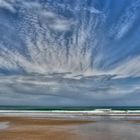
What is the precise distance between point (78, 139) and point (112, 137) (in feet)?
4.90

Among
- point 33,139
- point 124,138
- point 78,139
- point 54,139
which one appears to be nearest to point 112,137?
point 124,138

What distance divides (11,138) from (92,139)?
344cm

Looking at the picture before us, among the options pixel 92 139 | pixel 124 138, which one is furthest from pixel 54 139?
pixel 124 138

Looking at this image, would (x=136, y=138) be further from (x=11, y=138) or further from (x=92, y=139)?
(x=11, y=138)

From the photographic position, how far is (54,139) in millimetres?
14242

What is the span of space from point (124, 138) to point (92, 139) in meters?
1.38

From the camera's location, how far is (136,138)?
46.0ft

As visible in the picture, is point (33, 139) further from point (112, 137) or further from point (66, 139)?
point (112, 137)

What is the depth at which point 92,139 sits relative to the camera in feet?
45.0

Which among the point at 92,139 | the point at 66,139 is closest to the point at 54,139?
the point at 66,139

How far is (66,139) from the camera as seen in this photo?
14039 millimetres

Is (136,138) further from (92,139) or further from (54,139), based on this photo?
(54,139)

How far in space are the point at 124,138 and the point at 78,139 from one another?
6.30 ft

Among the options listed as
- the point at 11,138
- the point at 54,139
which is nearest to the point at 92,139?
the point at 54,139
